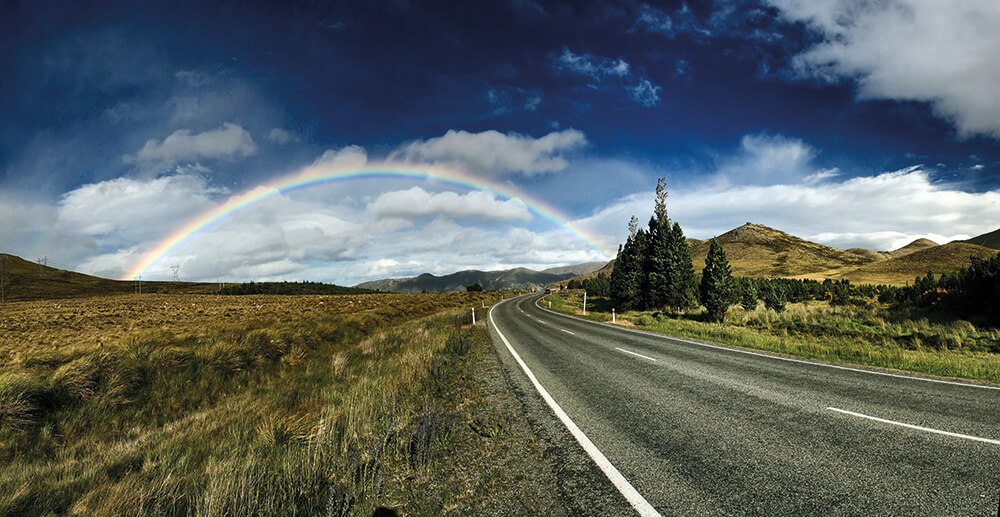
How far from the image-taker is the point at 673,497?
310 cm

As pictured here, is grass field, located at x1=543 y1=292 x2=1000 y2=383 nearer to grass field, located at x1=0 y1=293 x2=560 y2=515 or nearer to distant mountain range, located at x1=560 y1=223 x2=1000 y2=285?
grass field, located at x1=0 y1=293 x2=560 y2=515

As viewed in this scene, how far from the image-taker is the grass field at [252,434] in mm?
3357

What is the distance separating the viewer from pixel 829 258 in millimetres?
136875

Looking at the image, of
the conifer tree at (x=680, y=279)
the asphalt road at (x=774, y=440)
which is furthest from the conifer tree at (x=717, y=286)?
the asphalt road at (x=774, y=440)

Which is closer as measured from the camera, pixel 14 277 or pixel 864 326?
pixel 864 326

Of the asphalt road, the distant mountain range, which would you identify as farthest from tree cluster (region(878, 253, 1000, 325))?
the asphalt road

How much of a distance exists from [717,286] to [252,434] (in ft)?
91.2

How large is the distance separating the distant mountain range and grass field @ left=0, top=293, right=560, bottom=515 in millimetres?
36837

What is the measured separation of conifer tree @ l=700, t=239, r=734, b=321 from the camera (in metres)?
24.8

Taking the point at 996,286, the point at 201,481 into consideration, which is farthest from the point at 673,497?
the point at 996,286

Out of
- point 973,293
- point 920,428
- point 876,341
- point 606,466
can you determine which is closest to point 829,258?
point 973,293

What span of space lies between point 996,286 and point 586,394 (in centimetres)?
2518

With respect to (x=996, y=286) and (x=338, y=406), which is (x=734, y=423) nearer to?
(x=338, y=406)

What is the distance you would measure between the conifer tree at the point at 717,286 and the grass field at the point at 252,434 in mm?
21863
